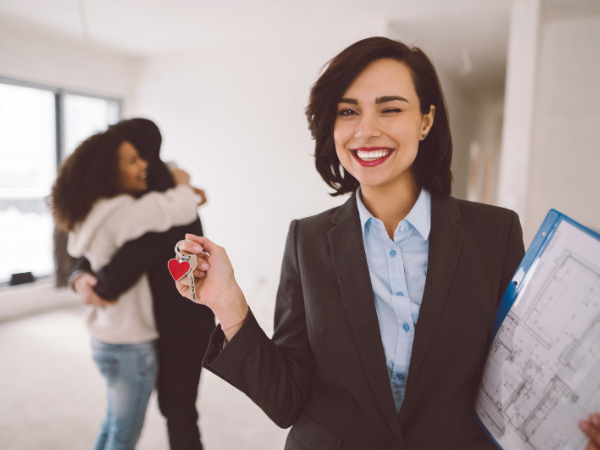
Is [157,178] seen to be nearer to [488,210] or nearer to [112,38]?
[488,210]

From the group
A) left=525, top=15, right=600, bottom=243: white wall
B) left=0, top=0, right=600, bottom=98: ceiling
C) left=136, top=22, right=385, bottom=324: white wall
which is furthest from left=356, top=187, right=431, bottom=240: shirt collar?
left=525, top=15, right=600, bottom=243: white wall

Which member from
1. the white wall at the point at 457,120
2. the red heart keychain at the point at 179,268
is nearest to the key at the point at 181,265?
the red heart keychain at the point at 179,268

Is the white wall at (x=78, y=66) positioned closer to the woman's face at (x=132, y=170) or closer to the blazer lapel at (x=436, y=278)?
the woman's face at (x=132, y=170)

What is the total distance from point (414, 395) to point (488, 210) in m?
0.42

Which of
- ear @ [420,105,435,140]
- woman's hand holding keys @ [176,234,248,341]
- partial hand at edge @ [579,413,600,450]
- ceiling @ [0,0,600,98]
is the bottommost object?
partial hand at edge @ [579,413,600,450]

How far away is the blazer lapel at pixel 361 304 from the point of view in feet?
2.38

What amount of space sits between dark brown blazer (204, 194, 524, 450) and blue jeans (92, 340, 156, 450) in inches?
28.8

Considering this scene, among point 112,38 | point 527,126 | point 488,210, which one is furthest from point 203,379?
point 112,38

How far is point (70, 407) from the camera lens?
93.5 inches

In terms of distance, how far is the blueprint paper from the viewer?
49cm

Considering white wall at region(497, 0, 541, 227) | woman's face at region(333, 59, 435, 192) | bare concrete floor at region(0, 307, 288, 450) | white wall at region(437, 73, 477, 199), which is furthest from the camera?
white wall at region(497, 0, 541, 227)

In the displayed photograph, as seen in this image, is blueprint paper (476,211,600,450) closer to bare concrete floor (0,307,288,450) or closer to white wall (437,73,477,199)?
white wall (437,73,477,199)

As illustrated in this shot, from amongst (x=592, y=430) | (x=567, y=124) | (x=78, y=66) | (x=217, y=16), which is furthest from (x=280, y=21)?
(x=592, y=430)

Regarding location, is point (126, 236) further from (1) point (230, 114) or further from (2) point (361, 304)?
(1) point (230, 114)
